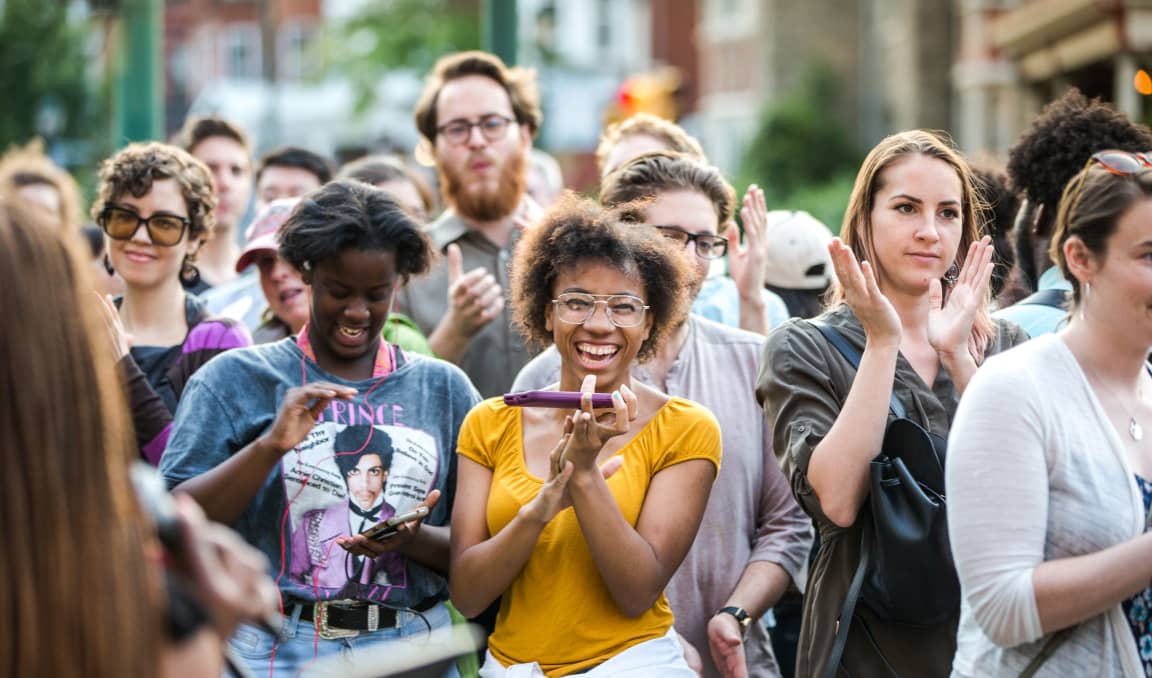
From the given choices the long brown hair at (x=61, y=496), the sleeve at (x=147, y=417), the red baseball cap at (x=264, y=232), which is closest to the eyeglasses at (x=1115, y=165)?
the long brown hair at (x=61, y=496)

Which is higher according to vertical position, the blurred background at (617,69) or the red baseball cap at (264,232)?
the blurred background at (617,69)

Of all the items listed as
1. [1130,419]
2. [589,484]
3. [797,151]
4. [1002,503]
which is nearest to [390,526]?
[589,484]

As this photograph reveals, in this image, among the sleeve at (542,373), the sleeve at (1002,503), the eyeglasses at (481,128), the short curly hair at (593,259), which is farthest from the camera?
the eyeglasses at (481,128)

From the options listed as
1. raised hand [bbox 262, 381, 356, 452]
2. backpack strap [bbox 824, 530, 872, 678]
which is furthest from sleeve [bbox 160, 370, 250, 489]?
backpack strap [bbox 824, 530, 872, 678]

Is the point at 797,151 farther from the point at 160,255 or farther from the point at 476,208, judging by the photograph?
the point at 160,255

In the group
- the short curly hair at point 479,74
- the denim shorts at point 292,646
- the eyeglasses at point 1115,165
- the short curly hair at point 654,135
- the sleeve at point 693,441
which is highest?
the short curly hair at point 479,74

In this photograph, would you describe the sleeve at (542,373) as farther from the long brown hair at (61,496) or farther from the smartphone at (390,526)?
the long brown hair at (61,496)

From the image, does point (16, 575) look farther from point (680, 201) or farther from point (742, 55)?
point (742, 55)

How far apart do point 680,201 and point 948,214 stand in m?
1.13

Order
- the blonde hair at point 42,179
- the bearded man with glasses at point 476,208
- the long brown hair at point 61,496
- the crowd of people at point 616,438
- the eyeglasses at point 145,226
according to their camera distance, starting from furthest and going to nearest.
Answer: the blonde hair at point 42,179
the bearded man with glasses at point 476,208
the eyeglasses at point 145,226
the crowd of people at point 616,438
the long brown hair at point 61,496

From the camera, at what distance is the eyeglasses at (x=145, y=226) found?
4.84 meters

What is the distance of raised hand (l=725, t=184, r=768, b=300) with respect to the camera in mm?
5059

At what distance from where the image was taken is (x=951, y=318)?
3.71 metres

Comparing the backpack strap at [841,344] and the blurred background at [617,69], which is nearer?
the backpack strap at [841,344]
